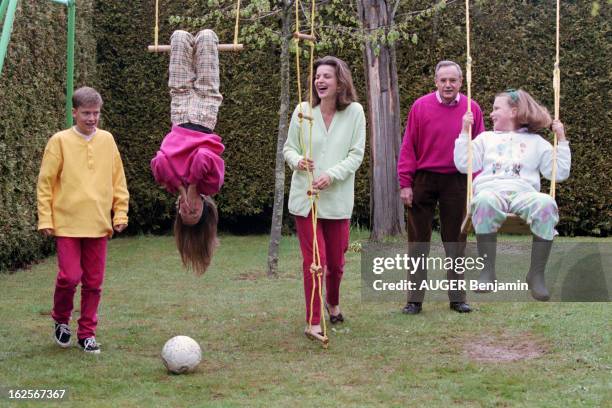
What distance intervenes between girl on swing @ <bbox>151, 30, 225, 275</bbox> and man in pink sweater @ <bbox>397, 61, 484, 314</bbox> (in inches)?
59.6

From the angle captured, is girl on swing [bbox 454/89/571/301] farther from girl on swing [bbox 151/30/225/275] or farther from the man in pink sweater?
girl on swing [bbox 151/30/225/275]

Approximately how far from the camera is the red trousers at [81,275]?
5.19 meters

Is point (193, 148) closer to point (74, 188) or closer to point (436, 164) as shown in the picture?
point (74, 188)

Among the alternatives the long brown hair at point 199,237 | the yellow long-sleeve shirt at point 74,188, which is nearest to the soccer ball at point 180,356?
the long brown hair at point 199,237

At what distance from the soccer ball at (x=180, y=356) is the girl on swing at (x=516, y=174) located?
5.40 ft

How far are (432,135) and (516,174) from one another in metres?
1.04

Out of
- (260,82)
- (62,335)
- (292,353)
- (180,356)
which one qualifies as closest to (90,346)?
(62,335)

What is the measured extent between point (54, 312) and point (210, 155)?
1369mm

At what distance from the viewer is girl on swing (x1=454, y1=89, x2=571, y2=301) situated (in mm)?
4977

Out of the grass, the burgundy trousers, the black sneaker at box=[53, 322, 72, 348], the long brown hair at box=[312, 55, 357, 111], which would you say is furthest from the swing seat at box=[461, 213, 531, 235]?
the black sneaker at box=[53, 322, 72, 348]

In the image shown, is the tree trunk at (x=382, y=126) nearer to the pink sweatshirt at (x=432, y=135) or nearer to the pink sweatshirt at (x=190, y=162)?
the pink sweatshirt at (x=432, y=135)

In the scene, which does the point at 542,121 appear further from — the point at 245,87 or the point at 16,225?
the point at 245,87

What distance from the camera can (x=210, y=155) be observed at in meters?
4.98

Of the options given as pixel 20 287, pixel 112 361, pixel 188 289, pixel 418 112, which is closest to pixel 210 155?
pixel 112 361
